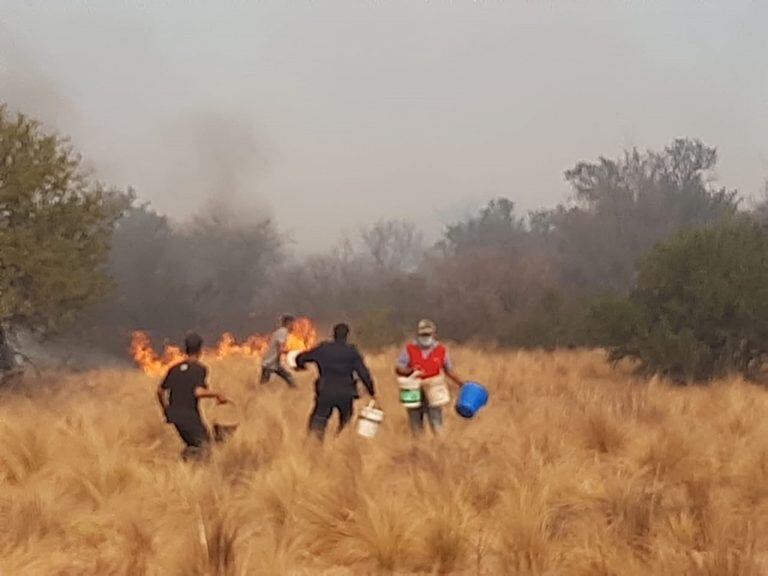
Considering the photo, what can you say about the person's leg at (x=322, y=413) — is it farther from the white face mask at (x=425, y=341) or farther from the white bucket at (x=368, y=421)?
the white face mask at (x=425, y=341)

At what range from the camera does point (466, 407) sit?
8531 millimetres

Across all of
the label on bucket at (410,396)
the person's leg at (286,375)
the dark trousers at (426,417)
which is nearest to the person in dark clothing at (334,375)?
the label on bucket at (410,396)

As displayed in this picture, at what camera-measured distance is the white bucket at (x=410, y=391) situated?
868 centimetres

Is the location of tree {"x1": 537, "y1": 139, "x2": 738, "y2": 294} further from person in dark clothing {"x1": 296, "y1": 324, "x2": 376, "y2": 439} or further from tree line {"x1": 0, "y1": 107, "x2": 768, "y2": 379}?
person in dark clothing {"x1": 296, "y1": 324, "x2": 376, "y2": 439}

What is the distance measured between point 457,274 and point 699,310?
14.4 m

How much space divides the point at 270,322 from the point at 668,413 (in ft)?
86.5

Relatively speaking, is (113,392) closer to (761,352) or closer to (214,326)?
(761,352)

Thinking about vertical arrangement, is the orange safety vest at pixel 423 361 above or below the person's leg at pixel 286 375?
above

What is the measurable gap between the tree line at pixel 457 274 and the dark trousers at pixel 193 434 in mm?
7807

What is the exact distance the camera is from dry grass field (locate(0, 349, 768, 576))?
16.0ft

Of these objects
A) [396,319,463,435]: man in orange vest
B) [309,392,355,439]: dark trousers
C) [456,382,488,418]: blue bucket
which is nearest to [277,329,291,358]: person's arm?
[309,392,355,439]: dark trousers

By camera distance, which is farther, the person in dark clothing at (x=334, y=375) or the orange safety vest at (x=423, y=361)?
the orange safety vest at (x=423, y=361)

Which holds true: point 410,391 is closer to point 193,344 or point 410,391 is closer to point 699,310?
point 193,344

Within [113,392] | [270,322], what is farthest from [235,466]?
[270,322]
